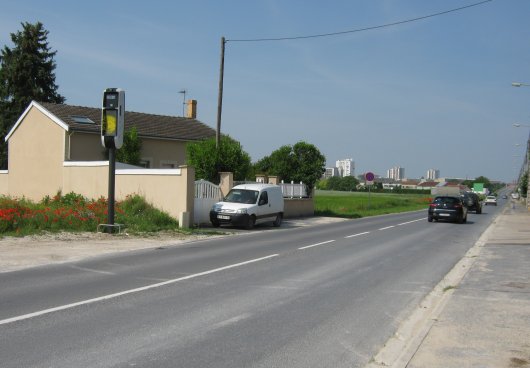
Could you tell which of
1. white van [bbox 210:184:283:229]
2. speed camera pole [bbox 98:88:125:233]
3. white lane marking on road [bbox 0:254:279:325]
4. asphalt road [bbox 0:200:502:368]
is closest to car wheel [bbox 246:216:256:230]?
white van [bbox 210:184:283:229]

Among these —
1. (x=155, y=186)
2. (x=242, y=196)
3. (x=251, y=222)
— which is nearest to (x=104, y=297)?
(x=155, y=186)

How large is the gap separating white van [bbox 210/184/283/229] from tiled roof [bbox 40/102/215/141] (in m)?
11.4

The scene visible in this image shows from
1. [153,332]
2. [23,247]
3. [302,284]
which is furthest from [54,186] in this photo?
[153,332]

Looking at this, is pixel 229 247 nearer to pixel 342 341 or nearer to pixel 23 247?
pixel 23 247

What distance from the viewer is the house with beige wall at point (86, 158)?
2197cm

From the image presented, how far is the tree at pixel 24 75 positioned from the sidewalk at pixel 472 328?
1851 inches

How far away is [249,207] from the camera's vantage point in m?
23.2

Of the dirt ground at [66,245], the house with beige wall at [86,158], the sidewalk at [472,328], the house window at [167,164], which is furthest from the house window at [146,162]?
the sidewalk at [472,328]

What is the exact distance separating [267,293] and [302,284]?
1.15m

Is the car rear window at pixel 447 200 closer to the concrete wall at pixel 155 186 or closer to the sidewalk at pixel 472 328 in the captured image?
the concrete wall at pixel 155 186

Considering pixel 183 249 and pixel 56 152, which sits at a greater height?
pixel 56 152

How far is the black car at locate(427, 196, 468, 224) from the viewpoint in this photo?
99.8ft

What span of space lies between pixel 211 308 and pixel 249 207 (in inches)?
603

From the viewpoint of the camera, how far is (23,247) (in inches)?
569
